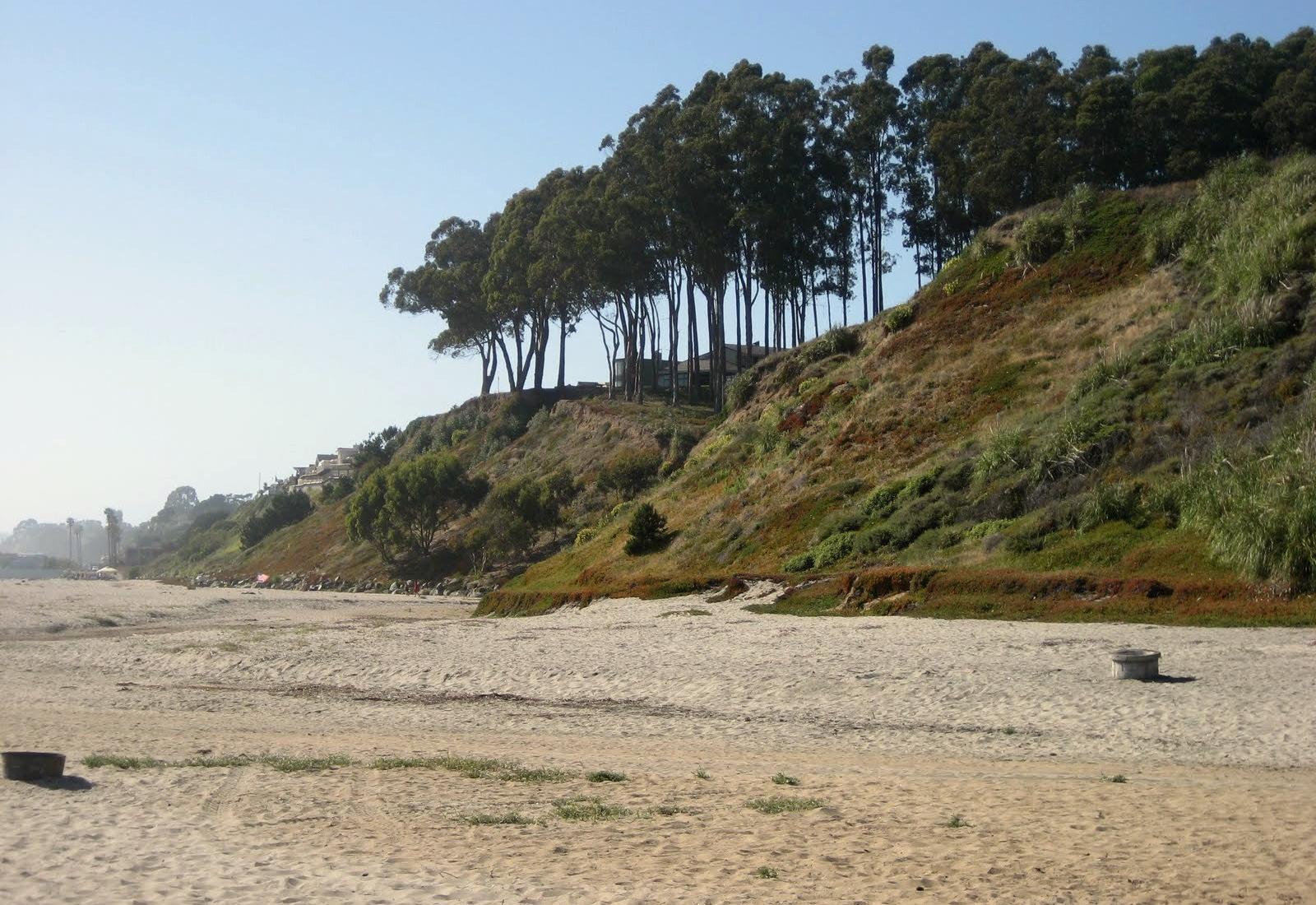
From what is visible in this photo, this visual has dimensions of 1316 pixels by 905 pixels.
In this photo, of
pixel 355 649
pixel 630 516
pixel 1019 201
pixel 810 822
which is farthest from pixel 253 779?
pixel 1019 201

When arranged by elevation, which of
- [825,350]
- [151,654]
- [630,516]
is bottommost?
[151,654]

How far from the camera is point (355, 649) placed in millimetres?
27359

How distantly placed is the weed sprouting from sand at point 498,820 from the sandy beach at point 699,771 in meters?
0.08

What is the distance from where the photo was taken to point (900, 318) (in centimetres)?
5278

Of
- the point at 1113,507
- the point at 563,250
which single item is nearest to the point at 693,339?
the point at 563,250

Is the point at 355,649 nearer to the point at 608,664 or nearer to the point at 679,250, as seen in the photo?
the point at 608,664

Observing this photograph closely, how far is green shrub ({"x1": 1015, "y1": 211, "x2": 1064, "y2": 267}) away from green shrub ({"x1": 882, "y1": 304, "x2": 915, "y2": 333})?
16.1ft

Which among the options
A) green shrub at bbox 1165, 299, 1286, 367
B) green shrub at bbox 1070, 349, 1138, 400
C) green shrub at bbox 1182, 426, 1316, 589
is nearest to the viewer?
green shrub at bbox 1182, 426, 1316, 589

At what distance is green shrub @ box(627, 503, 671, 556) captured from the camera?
44938 mm

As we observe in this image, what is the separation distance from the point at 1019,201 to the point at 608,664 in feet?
153

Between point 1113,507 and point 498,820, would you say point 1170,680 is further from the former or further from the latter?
point 1113,507

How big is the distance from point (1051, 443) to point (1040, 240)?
20327mm

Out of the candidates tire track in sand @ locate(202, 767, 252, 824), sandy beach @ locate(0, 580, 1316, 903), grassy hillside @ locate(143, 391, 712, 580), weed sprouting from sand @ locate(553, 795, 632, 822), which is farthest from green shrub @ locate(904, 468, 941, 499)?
tire track in sand @ locate(202, 767, 252, 824)

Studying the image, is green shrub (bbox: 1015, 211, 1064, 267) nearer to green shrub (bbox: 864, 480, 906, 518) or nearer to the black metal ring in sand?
green shrub (bbox: 864, 480, 906, 518)
